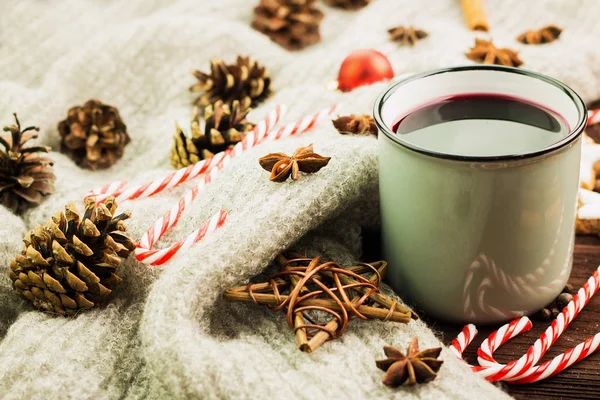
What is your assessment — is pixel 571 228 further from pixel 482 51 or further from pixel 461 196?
pixel 482 51

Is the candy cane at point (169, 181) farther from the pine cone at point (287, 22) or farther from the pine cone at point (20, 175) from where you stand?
the pine cone at point (287, 22)

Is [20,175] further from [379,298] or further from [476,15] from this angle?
[476,15]

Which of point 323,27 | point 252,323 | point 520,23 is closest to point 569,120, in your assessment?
point 252,323

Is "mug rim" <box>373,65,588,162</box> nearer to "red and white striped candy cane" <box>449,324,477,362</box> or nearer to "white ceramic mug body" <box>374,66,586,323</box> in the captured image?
"white ceramic mug body" <box>374,66,586,323</box>

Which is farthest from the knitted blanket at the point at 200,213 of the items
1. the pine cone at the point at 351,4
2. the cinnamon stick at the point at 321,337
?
the pine cone at the point at 351,4

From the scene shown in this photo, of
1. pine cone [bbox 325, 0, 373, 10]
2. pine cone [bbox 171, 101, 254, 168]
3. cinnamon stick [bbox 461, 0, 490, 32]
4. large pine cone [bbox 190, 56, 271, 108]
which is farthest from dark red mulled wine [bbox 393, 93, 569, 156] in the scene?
pine cone [bbox 325, 0, 373, 10]

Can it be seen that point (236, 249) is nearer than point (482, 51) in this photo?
Yes
